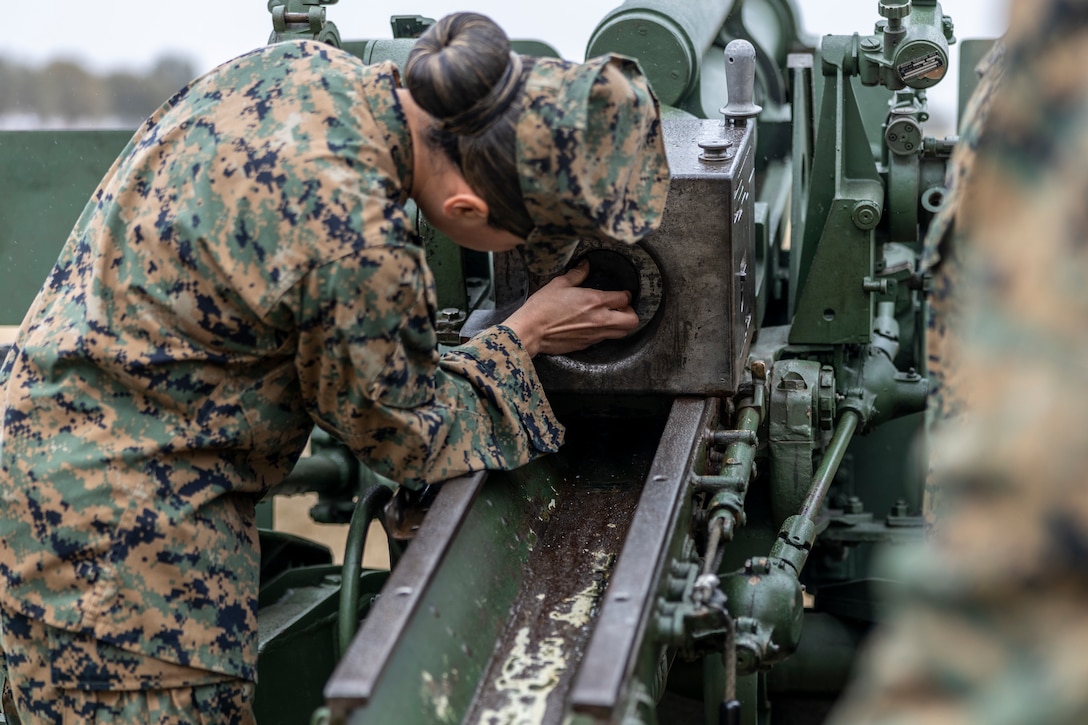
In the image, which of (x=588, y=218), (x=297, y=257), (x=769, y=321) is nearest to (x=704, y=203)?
(x=588, y=218)

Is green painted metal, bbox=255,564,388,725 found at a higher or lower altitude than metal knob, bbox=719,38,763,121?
lower

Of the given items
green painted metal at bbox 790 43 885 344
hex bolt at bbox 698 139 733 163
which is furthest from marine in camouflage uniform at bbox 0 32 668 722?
green painted metal at bbox 790 43 885 344

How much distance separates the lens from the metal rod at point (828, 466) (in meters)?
3.24

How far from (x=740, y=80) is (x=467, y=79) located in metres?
1.16

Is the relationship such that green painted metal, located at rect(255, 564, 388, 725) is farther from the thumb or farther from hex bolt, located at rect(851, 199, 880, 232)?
hex bolt, located at rect(851, 199, 880, 232)

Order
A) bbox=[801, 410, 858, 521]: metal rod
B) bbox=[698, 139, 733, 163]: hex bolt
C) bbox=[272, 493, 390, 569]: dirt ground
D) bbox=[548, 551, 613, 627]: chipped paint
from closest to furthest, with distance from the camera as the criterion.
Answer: bbox=[548, 551, 613, 627]: chipped paint < bbox=[698, 139, 733, 163]: hex bolt < bbox=[801, 410, 858, 521]: metal rod < bbox=[272, 493, 390, 569]: dirt ground

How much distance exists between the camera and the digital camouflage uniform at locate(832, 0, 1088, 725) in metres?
1.15

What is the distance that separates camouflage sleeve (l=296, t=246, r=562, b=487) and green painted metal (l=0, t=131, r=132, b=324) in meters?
2.26

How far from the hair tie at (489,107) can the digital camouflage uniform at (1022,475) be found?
1.15 meters

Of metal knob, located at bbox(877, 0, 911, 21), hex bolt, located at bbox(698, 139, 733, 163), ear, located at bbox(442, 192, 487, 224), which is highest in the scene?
metal knob, located at bbox(877, 0, 911, 21)

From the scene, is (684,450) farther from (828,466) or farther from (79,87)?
(79,87)

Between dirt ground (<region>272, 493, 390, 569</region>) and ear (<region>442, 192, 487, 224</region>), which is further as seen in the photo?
dirt ground (<region>272, 493, 390, 569</region>)

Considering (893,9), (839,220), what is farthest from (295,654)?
(893,9)

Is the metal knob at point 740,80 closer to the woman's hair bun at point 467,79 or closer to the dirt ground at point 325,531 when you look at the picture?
the woman's hair bun at point 467,79
